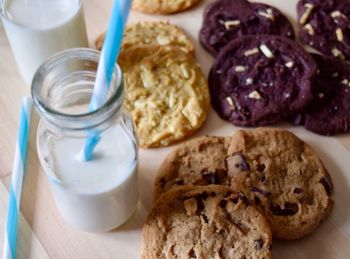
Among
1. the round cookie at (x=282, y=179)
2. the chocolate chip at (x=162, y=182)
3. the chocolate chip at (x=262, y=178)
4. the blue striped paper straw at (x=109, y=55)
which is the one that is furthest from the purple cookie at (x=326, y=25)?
the blue striped paper straw at (x=109, y=55)

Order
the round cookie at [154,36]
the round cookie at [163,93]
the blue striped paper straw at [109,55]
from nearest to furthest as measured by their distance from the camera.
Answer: the blue striped paper straw at [109,55] → the round cookie at [163,93] → the round cookie at [154,36]

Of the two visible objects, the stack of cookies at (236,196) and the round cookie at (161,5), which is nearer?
the stack of cookies at (236,196)

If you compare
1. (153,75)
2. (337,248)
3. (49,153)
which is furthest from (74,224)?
(337,248)

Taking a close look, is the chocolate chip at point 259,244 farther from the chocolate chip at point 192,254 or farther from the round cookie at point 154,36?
the round cookie at point 154,36

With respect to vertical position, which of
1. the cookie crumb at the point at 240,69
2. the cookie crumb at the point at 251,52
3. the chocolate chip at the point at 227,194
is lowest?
the chocolate chip at the point at 227,194

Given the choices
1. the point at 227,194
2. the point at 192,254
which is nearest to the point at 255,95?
the point at 227,194

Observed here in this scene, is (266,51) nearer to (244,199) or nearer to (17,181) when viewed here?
(244,199)
